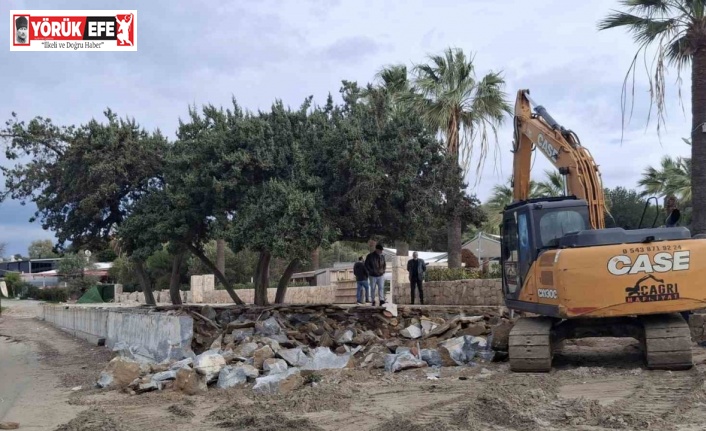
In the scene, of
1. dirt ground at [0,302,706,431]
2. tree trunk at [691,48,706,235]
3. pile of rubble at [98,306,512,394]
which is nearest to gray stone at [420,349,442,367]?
pile of rubble at [98,306,512,394]

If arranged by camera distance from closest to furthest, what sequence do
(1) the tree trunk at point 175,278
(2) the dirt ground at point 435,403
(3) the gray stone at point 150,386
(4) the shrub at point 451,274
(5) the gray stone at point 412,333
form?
(2) the dirt ground at point 435,403 < (3) the gray stone at point 150,386 < (5) the gray stone at point 412,333 < (1) the tree trunk at point 175,278 < (4) the shrub at point 451,274

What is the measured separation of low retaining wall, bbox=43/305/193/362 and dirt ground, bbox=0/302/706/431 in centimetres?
175

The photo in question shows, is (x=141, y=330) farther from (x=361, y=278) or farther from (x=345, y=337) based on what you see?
(x=361, y=278)

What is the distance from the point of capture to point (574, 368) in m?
10.7

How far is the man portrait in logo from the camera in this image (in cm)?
1606

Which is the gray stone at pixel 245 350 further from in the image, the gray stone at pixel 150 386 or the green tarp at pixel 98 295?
the green tarp at pixel 98 295

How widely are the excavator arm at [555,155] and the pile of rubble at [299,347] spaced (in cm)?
246

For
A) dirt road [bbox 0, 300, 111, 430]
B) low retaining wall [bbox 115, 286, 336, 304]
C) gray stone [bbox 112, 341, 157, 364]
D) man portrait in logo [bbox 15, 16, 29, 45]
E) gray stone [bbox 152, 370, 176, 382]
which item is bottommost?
dirt road [bbox 0, 300, 111, 430]

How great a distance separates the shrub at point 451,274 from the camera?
80.1ft

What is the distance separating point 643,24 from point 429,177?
5.94 meters

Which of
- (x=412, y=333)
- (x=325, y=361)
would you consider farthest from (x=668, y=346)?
(x=412, y=333)

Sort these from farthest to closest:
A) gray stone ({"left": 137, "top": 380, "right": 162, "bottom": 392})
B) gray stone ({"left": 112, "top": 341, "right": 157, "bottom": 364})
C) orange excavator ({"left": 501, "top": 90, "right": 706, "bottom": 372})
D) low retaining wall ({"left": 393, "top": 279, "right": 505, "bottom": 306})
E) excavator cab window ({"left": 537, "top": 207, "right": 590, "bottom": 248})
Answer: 1. low retaining wall ({"left": 393, "top": 279, "right": 505, "bottom": 306})
2. gray stone ({"left": 112, "top": 341, "right": 157, "bottom": 364})
3. gray stone ({"left": 137, "top": 380, "right": 162, "bottom": 392})
4. excavator cab window ({"left": 537, "top": 207, "right": 590, "bottom": 248})
5. orange excavator ({"left": 501, "top": 90, "right": 706, "bottom": 372})

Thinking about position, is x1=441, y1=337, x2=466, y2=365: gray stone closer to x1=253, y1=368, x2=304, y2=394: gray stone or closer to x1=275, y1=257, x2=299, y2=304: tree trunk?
x1=253, y1=368, x2=304, y2=394: gray stone

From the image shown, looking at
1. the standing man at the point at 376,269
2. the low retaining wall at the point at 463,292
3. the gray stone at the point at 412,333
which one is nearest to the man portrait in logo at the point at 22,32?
the standing man at the point at 376,269
